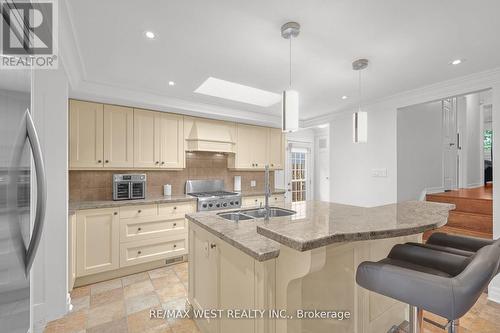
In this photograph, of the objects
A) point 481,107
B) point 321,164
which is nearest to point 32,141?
point 321,164

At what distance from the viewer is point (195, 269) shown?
1918 mm

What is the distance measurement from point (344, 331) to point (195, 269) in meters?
1.18

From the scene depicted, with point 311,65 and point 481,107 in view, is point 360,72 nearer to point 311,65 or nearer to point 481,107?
point 311,65

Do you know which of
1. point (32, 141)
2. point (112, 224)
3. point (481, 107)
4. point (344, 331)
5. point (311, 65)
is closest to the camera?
point (32, 141)


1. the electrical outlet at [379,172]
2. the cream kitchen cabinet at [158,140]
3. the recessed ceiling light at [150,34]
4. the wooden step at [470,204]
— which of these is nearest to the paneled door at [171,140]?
the cream kitchen cabinet at [158,140]

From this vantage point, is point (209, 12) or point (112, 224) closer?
point (209, 12)

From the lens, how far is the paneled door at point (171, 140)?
345 cm

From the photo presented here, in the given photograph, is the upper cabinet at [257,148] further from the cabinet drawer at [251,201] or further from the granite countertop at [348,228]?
the granite countertop at [348,228]

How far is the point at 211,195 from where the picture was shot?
362cm

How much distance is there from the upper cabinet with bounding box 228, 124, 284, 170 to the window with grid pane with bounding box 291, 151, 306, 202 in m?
1.26

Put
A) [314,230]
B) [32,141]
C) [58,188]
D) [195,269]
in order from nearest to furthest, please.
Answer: [32,141]
[314,230]
[195,269]
[58,188]

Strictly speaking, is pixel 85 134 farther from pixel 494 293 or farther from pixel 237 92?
pixel 494 293

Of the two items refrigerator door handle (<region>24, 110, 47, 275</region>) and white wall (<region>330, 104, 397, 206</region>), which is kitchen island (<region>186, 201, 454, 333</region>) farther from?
white wall (<region>330, 104, 397, 206</region>)

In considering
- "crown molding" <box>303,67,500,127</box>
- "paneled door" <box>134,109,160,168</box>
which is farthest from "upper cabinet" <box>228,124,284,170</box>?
"crown molding" <box>303,67,500,127</box>
